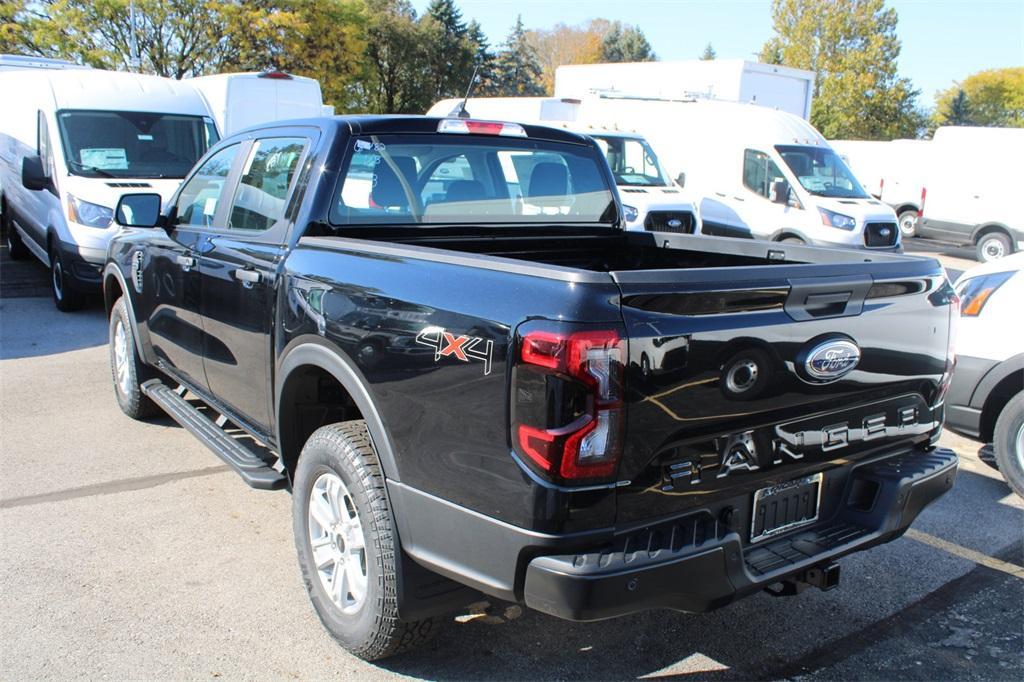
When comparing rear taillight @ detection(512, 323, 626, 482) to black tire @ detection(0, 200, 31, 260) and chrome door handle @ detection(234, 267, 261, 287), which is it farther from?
black tire @ detection(0, 200, 31, 260)

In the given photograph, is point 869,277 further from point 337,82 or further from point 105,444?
point 337,82

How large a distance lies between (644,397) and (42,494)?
3717 mm

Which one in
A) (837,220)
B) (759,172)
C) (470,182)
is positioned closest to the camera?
(470,182)

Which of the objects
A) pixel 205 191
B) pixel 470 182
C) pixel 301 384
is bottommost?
pixel 301 384

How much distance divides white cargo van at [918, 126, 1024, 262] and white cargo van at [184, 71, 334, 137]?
42.8ft

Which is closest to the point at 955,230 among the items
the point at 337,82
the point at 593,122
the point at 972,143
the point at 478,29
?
the point at 972,143

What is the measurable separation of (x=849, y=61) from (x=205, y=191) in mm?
44538

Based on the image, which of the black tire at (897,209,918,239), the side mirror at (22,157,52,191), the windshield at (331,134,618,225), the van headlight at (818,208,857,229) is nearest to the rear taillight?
the windshield at (331,134,618,225)

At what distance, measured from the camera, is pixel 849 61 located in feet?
140

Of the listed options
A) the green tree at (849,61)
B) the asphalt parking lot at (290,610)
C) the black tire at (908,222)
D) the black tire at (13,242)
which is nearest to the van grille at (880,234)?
the asphalt parking lot at (290,610)

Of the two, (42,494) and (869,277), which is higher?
(869,277)

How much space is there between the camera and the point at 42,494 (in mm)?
4523

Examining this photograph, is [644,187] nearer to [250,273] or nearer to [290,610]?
[250,273]

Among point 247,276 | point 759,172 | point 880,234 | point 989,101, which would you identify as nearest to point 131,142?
point 247,276
